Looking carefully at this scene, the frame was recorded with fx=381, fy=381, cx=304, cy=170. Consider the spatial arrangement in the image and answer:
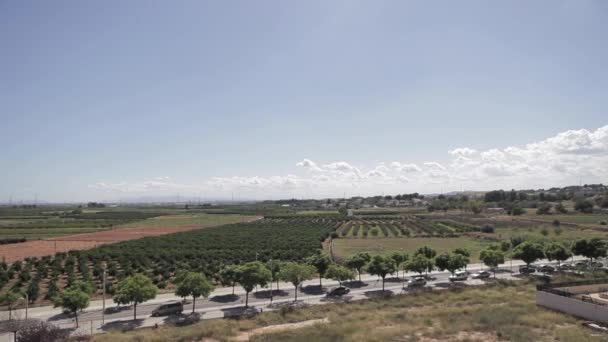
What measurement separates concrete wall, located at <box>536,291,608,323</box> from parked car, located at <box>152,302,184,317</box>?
105 feet

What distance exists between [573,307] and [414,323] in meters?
13.8

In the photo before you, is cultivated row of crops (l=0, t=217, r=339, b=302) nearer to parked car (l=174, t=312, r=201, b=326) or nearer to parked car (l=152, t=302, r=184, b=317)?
parked car (l=152, t=302, r=184, b=317)

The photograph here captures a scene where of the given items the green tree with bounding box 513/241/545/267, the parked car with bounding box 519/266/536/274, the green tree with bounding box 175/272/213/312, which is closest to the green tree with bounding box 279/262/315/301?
the green tree with bounding box 175/272/213/312

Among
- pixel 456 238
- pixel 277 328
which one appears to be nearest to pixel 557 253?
pixel 456 238

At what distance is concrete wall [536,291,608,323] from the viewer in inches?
1142

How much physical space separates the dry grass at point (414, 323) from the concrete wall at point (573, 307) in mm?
1071

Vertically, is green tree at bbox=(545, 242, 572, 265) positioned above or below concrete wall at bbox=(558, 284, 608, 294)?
above

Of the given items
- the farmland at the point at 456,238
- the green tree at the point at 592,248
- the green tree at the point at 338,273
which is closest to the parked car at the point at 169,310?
the green tree at the point at 338,273

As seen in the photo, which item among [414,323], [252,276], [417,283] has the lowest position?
[417,283]

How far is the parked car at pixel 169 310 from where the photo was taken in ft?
108

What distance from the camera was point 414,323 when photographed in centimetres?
2903

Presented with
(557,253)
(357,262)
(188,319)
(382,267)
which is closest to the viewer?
(188,319)

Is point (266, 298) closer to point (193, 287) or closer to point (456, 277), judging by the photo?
point (193, 287)

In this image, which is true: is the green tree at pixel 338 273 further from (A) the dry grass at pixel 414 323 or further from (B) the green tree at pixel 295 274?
(A) the dry grass at pixel 414 323
